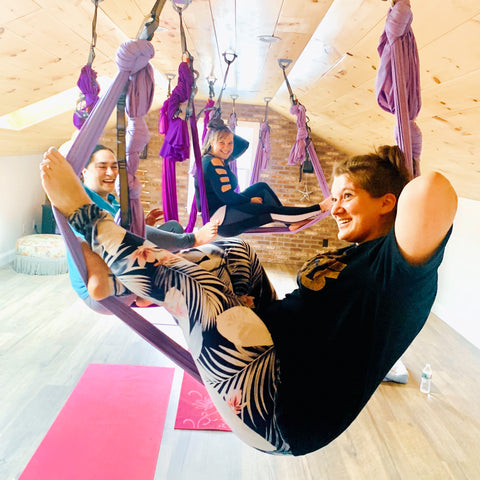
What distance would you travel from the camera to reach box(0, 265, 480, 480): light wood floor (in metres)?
2.22

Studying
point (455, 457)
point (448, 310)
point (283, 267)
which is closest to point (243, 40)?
point (455, 457)

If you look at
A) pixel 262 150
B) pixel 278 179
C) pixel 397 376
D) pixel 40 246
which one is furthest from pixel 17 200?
pixel 397 376

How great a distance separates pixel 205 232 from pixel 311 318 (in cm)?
104

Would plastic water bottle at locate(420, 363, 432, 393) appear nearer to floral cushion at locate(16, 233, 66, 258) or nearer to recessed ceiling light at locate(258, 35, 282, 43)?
recessed ceiling light at locate(258, 35, 282, 43)

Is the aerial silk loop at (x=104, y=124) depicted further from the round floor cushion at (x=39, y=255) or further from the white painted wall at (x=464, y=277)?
the round floor cushion at (x=39, y=255)

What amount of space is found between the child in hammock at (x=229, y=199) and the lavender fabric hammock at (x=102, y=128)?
107 cm

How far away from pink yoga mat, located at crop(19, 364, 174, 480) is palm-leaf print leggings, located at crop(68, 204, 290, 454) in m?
1.44

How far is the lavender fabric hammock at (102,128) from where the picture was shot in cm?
102

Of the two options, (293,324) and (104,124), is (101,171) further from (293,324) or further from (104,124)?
(293,324)

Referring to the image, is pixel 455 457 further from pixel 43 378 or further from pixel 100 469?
pixel 43 378

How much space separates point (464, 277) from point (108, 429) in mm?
3412

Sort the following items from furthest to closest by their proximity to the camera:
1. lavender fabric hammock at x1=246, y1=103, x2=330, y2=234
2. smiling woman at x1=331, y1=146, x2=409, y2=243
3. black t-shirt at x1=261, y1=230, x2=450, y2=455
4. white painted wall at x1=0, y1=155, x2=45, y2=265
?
white painted wall at x1=0, y1=155, x2=45, y2=265, lavender fabric hammock at x1=246, y1=103, x2=330, y2=234, smiling woman at x1=331, y1=146, x2=409, y2=243, black t-shirt at x1=261, y1=230, x2=450, y2=455

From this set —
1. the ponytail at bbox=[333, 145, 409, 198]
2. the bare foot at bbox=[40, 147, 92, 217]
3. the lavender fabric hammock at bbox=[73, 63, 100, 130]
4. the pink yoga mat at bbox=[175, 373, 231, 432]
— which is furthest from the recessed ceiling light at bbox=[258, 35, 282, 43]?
the pink yoga mat at bbox=[175, 373, 231, 432]

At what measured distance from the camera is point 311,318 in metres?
0.93
